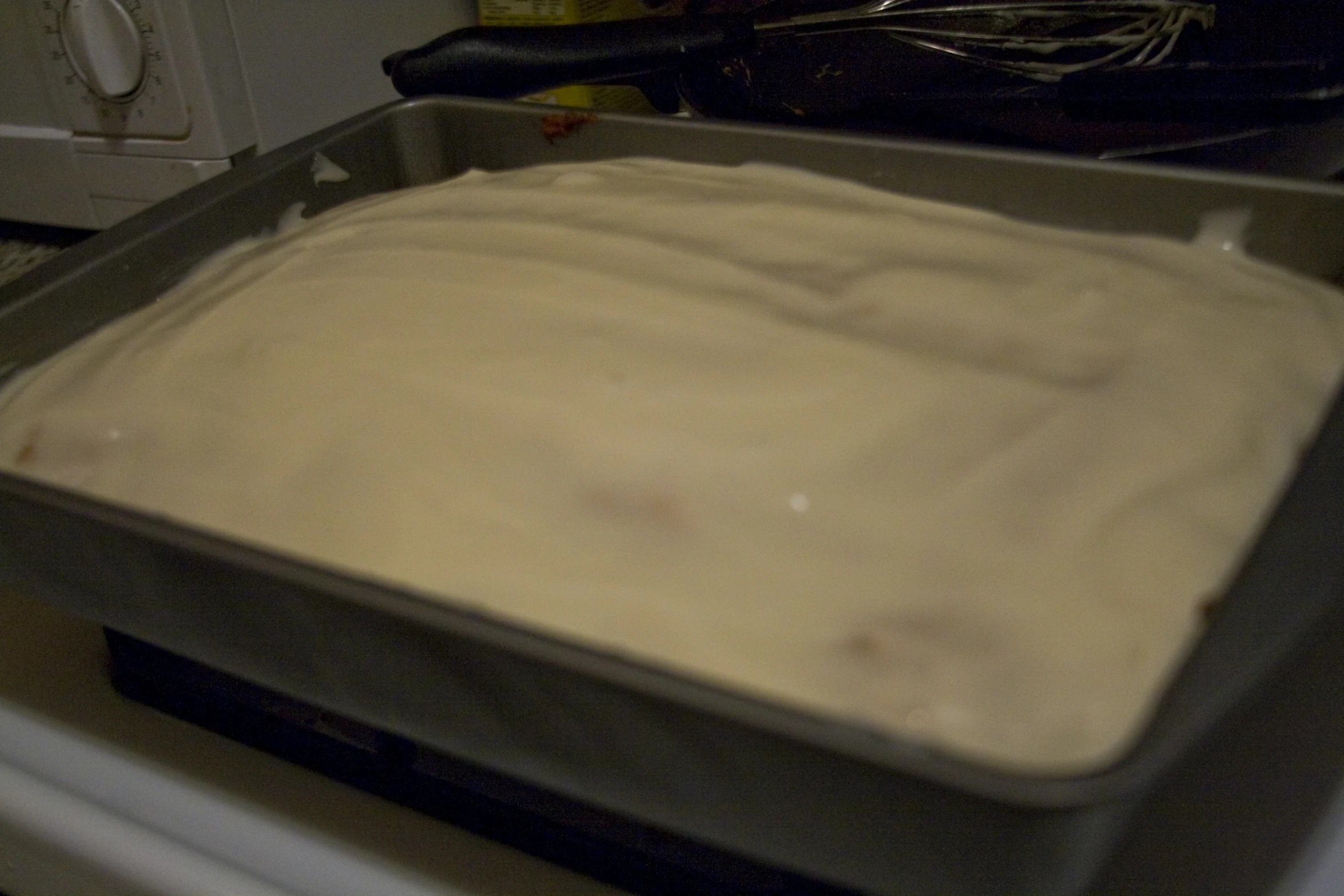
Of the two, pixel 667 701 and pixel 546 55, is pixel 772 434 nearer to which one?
pixel 667 701

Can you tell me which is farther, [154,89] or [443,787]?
[154,89]

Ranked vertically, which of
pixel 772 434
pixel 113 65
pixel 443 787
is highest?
pixel 113 65

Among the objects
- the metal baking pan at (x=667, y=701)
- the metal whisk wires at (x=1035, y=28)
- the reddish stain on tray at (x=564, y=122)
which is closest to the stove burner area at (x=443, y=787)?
the metal baking pan at (x=667, y=701)

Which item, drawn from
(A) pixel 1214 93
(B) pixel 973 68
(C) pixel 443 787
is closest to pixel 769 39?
(B) pixel 973 68

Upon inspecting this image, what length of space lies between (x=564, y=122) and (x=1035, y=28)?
33 centimetres

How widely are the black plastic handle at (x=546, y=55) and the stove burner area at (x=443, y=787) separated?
15.3 inches

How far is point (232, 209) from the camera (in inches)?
23.7

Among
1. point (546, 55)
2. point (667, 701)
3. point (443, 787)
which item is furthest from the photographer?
point (546, 55)

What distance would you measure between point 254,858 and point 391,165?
17.5 inches

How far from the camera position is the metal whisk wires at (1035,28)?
68cm

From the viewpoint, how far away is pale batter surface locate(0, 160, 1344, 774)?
0.33 meters

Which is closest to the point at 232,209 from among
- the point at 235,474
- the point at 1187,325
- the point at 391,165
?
the point at 391,165

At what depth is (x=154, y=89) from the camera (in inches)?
28.3

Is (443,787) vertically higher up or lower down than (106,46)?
lower down
